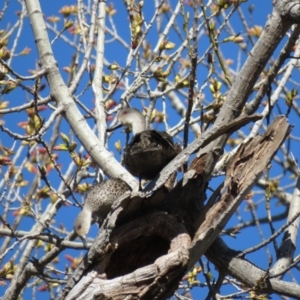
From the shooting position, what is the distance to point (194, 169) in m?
3.81

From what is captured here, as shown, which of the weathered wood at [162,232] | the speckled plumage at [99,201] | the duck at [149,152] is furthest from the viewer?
the speckled plumage at [99,201]

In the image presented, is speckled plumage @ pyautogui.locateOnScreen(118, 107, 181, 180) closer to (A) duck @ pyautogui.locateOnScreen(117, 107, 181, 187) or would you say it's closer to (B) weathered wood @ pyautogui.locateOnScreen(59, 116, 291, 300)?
(A) duck @ pyautogui.locateOnScreen(117, 107, 181, 187)

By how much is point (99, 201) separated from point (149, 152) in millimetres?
632

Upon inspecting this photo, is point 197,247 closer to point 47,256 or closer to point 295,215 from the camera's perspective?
point 295,215

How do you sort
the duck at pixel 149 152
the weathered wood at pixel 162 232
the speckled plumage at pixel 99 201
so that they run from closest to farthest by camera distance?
the weathered wood at pixel 162 232, the duck at pixel 149 152, the speckled plumage at pixel 99 201

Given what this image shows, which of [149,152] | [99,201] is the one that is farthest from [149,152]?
[99,201]

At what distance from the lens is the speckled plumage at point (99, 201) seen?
3916 millimetres

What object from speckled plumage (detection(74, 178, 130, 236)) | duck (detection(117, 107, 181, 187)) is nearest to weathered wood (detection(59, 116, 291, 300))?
duck (detection(117, 107, 181, 187))

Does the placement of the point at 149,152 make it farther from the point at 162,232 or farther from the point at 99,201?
the point at 99,201

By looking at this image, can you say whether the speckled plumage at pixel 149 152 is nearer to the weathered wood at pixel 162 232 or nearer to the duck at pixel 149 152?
the duck at pixel 149 152

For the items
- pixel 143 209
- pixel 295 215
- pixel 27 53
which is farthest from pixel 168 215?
pixel 27 53

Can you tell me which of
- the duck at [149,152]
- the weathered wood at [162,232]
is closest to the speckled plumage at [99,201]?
the duck at [149,152]

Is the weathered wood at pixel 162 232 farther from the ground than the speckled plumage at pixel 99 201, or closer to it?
closer to it

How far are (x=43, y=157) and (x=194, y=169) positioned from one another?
9.68ft
